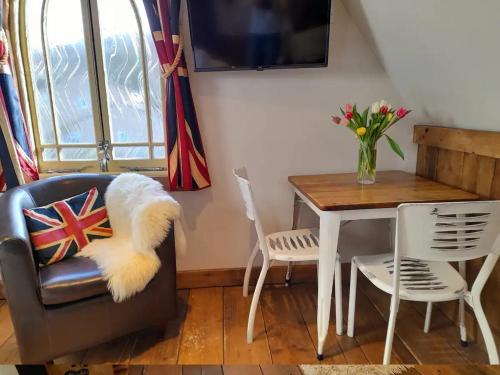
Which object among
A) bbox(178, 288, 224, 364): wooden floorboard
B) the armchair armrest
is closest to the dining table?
bbox(178, 288, 224, 364): wooden floorboard

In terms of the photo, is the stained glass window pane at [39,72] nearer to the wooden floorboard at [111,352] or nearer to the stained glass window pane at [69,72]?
the stained glass window pane at [69,72]

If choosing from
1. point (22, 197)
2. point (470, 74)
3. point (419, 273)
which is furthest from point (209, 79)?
point (419, 273)

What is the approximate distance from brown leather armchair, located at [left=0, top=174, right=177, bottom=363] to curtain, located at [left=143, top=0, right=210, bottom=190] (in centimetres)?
→ 57

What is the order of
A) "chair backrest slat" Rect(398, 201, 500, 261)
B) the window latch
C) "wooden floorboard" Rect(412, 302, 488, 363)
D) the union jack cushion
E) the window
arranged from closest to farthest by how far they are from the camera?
"chair backrest slat" Rect(398, 201, 500, 261)
"wooden floorboard" Rect(412, 302, 488, 363)
the union jack cushion
the window
the window latch

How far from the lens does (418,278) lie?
5.11 ft

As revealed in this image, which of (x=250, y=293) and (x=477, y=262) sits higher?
(x=477, y=262)

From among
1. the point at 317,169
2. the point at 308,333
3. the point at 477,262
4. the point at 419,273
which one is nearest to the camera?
the point at 419,273

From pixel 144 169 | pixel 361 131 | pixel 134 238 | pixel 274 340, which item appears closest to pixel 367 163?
pixel 361 131

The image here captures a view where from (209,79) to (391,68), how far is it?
3.67 feet

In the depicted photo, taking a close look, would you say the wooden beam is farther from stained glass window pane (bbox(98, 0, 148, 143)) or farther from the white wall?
stained glass window pane (bbox(98, 0, 148, 143))

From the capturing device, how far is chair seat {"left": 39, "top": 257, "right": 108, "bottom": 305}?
5.04 feet

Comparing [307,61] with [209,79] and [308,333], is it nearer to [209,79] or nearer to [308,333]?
[209,79]

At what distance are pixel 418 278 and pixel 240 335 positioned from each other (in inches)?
38.2

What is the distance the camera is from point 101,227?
6.48 feet
